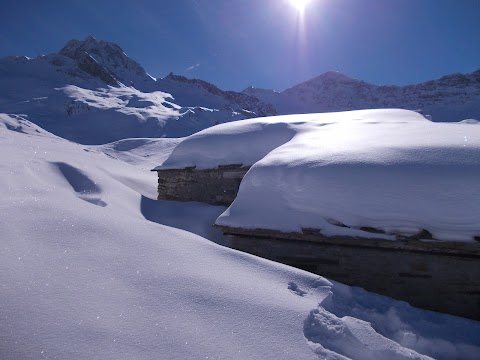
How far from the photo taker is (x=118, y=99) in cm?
3762

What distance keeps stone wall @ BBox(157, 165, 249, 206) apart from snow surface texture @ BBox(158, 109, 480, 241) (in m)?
1.37

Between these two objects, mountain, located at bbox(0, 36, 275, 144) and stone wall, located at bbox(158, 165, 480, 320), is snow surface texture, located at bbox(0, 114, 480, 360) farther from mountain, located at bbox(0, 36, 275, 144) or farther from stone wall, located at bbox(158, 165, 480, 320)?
mountain, located at bbox(0, 36, 275, 144)

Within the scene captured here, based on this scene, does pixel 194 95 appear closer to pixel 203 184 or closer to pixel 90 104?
pixel 90 104

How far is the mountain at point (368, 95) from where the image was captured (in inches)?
3806

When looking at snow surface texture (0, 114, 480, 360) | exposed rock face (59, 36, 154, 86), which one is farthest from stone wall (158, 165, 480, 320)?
exposed rock face (59, 36, 154, 86)

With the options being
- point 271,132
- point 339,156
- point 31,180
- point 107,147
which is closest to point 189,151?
point 271,132

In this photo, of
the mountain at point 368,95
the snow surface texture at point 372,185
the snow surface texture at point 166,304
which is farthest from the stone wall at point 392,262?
the mountain at point 368,95

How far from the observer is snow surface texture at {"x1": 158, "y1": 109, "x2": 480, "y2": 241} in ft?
8.66

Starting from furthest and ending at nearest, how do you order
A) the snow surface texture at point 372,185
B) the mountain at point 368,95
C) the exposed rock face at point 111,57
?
the mountain at point 368,95 → the exposed rock face at point 111,57 → the snow surface texture at point 372,185

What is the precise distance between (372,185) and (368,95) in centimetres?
12579

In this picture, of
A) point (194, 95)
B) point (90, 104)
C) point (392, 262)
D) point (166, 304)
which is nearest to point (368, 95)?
point (194, 95)

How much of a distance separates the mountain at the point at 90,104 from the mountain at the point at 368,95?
57.5 meters

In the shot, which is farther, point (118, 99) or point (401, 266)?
point (118, 99)

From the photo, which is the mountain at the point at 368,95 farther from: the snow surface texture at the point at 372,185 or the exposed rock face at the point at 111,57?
the snow surface texture at the point at 372,185
